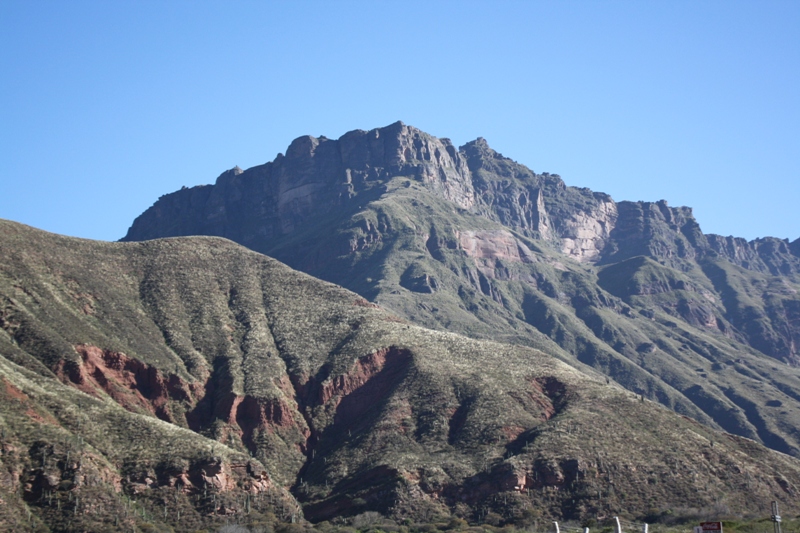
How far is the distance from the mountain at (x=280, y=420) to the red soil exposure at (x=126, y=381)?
0.20m

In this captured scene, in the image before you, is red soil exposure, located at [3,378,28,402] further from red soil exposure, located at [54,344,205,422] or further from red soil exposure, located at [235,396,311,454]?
red soil exposure, located at [235,396,311,454]

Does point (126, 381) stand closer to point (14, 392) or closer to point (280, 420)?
point (280, 420)

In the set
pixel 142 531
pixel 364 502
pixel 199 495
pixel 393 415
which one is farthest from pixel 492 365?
pixel 142 531

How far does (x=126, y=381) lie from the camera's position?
118875 mm

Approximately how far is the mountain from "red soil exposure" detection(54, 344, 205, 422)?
0.64ft

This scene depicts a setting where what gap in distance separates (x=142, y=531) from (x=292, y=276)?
76922mm

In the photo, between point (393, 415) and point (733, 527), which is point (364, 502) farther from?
point (733, 527)

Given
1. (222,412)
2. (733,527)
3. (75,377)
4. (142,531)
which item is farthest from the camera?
(222,412)

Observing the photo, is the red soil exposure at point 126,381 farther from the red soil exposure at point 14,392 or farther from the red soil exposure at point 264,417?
the red soil exposure at point 14,392

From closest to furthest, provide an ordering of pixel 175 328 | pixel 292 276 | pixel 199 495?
pixel 199 495 → pixel 175 328 → pixel 292 276

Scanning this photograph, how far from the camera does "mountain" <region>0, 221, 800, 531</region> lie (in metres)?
96.1

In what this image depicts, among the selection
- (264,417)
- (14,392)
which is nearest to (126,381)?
(264,417)

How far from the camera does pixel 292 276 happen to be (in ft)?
529

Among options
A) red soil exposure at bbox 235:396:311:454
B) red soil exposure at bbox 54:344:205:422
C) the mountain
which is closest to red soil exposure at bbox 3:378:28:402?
the mountain
